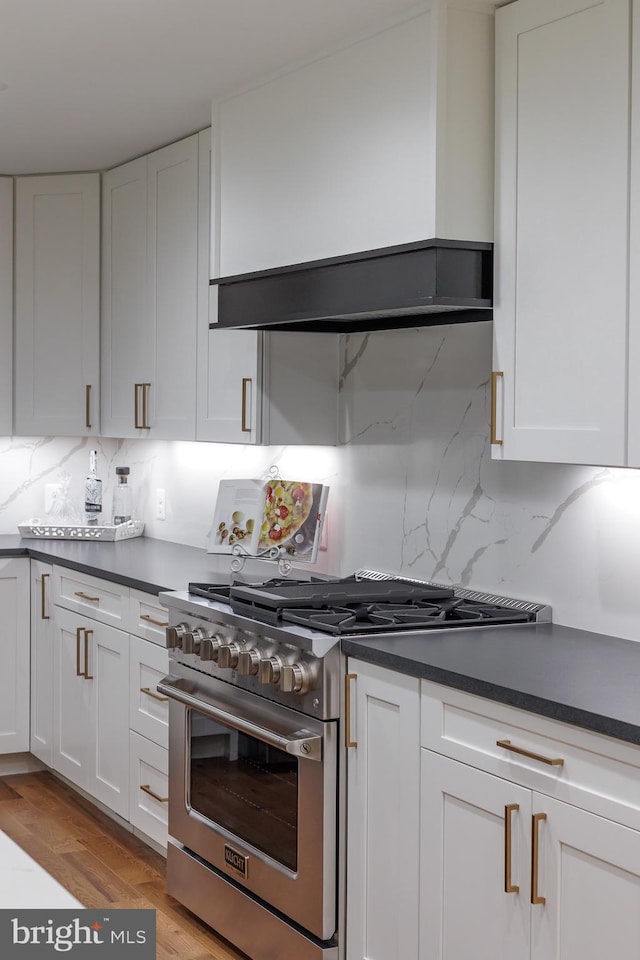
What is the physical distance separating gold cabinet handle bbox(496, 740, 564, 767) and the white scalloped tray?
278cm

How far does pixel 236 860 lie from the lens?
2943 millimetres

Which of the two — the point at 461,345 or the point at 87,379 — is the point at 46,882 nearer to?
Result: the point at 461,345

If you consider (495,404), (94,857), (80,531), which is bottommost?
(94,857)

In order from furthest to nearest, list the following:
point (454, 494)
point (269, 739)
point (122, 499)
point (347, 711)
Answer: point (122, 499), point (454, 494), point (269, 739), point (347, 711)

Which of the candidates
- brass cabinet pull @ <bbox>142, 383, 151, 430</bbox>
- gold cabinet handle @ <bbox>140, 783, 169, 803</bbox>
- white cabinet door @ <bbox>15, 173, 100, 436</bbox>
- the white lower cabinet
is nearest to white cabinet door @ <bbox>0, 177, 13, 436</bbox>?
white cabinet door @ <bbox>15, 173, 100, 436</bbox>

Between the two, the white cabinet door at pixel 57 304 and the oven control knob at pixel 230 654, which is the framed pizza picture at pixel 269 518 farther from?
the white cabinet door at pixel 57 304

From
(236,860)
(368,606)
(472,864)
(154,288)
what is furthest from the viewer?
(154,288)

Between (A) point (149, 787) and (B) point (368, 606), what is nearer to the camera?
(B) point (368, 606)

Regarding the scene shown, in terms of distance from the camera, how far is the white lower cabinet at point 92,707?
149 inches

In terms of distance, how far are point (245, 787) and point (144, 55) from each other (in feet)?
6.73

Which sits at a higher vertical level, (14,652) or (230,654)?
(230,654)

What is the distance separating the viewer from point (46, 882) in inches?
45.9

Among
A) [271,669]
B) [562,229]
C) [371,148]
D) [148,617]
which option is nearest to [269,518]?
[148,617]

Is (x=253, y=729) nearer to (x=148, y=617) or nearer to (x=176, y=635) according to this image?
(x=176, y=635)
